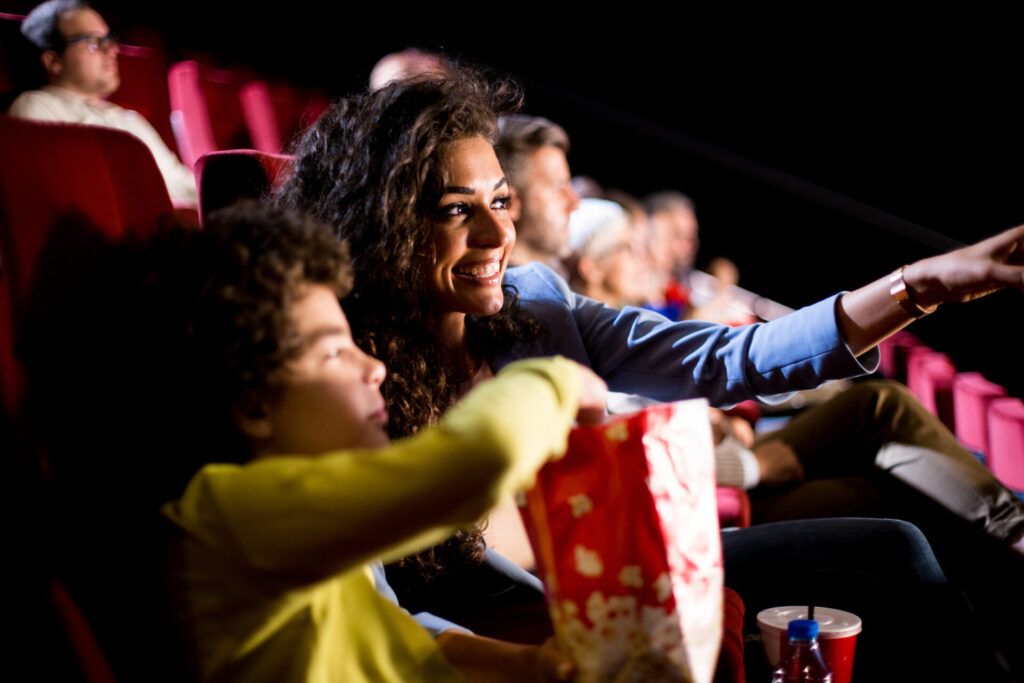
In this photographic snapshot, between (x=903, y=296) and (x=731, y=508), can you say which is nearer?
(x=903, y=296)

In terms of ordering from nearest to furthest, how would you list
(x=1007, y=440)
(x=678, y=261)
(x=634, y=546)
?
(x=634, y=546), (x=1007, y=440), (x=678, y=261)

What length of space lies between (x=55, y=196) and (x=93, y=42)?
43.0 inches

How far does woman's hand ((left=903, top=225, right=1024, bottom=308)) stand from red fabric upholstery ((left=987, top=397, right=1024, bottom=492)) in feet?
2.45

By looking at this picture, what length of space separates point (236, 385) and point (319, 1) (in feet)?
8.28

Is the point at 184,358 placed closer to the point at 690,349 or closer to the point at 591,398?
the point at 591,398

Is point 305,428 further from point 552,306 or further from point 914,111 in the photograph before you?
point 914,111

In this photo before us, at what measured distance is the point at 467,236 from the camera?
2.61 feet

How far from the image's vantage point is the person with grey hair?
1.48 m

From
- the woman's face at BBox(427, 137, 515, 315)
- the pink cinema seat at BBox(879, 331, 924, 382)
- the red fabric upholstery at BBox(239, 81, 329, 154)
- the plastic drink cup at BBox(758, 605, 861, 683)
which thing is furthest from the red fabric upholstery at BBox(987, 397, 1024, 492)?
the red fabric upholstery at BBox(239, 81, 329, 154)

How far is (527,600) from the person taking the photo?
762mm

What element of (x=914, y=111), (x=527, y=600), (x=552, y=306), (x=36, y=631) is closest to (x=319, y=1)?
(x=914, y=111)

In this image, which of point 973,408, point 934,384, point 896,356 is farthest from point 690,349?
point 896,356

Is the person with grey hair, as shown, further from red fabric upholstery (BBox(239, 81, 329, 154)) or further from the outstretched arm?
the outstretched arm

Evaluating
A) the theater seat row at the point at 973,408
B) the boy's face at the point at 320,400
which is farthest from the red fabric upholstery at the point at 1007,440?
the boy's face at the point at 320,400
